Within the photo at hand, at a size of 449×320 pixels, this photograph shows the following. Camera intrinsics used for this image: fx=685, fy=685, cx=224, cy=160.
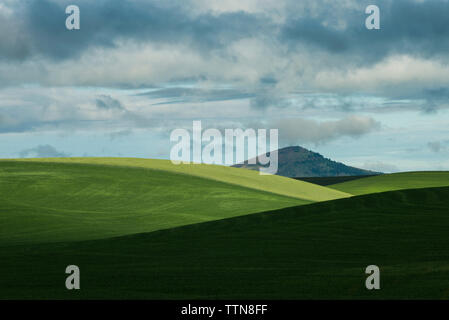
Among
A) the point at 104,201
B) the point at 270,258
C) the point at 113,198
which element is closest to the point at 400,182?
the point at 113,198

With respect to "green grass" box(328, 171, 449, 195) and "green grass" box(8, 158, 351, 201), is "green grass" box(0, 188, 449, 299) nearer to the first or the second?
"green grass" box(8, 158, 351, 201)

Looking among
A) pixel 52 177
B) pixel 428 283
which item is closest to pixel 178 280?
pixel 428 283

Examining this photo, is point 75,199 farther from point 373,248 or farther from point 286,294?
point 286,294

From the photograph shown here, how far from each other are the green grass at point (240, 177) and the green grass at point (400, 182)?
1905 centimetres

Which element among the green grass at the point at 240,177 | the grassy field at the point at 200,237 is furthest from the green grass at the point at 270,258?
the green grass at the point at 240,177

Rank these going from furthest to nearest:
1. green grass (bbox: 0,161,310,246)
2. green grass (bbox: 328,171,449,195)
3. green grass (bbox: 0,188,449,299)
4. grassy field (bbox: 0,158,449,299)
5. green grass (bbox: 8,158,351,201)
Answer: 1. green grass (bbox: 328,171,449,195)
2. green grass (bbox: 8,158,351,201)
3. green grass (bbox: 0,161,310,246)
4. grassy field (bbox: 0,158,449,299)
5. green grass (bbox: 0,188,449,299)

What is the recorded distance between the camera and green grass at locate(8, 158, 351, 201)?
76438mm

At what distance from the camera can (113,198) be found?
6338 centimetres

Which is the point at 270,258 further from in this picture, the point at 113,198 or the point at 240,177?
the point at 240,177

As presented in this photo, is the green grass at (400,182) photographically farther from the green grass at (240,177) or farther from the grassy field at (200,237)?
the grassy field at (200,237)

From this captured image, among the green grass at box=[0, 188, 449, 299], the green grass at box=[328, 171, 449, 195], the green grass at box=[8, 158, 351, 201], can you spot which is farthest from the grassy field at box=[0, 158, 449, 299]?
the green grass at box=[328, 171, 449, 195]

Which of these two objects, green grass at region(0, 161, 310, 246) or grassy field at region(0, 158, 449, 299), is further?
green grass at region(0, 161, 310, 246)

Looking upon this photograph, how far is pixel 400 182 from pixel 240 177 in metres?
40.2

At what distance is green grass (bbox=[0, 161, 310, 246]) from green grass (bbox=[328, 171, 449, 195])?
3977 cm
